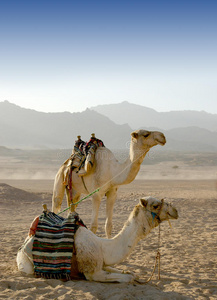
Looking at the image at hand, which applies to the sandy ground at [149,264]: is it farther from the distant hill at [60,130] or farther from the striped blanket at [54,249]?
the distant hill at [60,130]

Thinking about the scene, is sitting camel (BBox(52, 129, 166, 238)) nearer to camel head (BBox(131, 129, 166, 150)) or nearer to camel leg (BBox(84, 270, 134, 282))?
camel head (BBox(131, 129, 166, 150))

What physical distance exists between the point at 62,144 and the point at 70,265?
134599 mm

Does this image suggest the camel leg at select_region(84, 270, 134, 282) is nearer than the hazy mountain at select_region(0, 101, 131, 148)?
Yes

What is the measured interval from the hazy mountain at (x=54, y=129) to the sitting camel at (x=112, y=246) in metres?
116

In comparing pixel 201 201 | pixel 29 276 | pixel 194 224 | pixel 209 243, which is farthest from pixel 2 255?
pixel 201 201

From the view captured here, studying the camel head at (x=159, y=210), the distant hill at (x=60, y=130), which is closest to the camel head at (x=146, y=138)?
the camel head at (x=159, y=210)

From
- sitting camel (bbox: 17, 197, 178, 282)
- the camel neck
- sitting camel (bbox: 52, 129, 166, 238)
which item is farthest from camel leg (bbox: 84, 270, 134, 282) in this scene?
the camel neck

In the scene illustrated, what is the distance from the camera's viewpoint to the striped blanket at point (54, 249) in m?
4.64

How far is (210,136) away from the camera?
184m

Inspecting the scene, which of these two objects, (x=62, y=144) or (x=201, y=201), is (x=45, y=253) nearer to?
(x=201, y=201)

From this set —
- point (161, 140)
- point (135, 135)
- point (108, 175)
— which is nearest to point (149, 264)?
point (108, 175)

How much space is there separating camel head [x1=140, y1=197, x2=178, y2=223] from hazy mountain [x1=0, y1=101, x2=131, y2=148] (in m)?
116

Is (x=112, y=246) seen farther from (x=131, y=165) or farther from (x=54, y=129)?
(x=54, y=129)

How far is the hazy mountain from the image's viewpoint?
5236 inches
